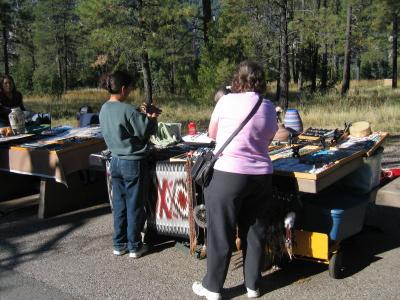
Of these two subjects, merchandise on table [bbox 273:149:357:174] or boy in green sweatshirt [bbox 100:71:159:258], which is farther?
boy in green sweatshirt [bbox 100:71:159:258]

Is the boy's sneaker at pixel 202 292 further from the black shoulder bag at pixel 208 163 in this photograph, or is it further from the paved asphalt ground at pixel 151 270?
the black shoulder bag at pixel 208 163

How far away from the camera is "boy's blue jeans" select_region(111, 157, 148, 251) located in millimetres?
4125

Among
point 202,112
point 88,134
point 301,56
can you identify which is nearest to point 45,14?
point 301,56

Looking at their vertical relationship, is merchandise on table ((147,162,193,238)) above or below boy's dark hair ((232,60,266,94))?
below

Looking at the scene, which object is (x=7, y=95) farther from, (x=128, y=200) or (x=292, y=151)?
(x=292, y=151)

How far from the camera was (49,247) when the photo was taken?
475 cm

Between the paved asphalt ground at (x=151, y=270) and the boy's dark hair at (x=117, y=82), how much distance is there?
1410mm

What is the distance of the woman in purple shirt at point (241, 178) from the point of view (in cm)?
321

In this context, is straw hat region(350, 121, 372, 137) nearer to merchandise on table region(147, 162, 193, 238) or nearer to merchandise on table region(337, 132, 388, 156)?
merchandise on table region(337, 132, 388, 156)

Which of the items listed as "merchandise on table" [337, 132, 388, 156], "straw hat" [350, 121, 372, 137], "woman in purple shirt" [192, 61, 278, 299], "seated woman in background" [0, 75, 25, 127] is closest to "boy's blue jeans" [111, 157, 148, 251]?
"woman in purple shirt" [192, 61, 278, 299]

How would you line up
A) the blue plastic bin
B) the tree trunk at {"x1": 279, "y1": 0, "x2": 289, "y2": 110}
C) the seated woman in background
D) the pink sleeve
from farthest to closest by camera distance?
the tree trunk at {"x1": 279, "y1": 0, "x2": 289, "y2": 110} → the seated woman in background → the blue plastic bin → the pink sleeve

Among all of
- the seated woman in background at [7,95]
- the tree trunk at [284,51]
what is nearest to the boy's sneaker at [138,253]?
the seated woman in background at [7,95]

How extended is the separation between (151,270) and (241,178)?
1.35 metres

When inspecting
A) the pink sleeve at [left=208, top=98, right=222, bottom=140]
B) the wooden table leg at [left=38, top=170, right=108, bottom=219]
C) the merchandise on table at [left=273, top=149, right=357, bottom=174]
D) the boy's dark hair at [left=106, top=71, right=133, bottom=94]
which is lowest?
the wooden table leg at [left=38, top=170, right=108, bottom=219]
